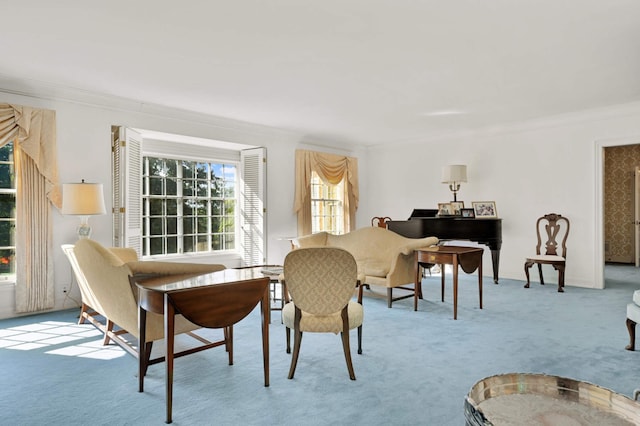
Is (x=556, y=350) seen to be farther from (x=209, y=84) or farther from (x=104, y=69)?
(x=104, y=69)

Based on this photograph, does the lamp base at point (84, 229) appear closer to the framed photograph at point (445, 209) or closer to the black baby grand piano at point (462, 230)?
the black baby grand piano at point (462, 230)

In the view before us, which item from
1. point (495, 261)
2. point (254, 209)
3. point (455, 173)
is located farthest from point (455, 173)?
point (254, 209)

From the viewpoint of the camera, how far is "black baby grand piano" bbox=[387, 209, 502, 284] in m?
5.69

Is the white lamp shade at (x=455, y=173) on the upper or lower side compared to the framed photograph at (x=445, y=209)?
upper

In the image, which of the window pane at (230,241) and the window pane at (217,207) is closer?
the window pane at (217,207)

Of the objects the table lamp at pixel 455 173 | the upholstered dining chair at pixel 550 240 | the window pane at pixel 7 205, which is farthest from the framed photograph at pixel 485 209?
the window pane at pixel 7 205

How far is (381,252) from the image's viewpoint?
5031 millimetres

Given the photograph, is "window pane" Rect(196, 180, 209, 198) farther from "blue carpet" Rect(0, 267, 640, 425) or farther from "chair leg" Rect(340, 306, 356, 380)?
"chair leg" Rect(340, 306, 356, 380)

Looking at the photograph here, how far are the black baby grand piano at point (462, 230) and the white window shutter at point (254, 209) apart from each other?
7.30 feet

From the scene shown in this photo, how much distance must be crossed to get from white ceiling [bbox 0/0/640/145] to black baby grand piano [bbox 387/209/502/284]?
1577 millimetres

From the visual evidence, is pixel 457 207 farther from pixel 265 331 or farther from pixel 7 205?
pixel 7 205

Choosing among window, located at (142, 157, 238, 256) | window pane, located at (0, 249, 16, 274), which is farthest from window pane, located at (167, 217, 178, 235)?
window pane, located at (0, 249, 16, 274)

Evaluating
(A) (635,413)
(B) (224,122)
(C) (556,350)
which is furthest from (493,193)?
(A) (635,413)

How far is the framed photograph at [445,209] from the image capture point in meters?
6.34
